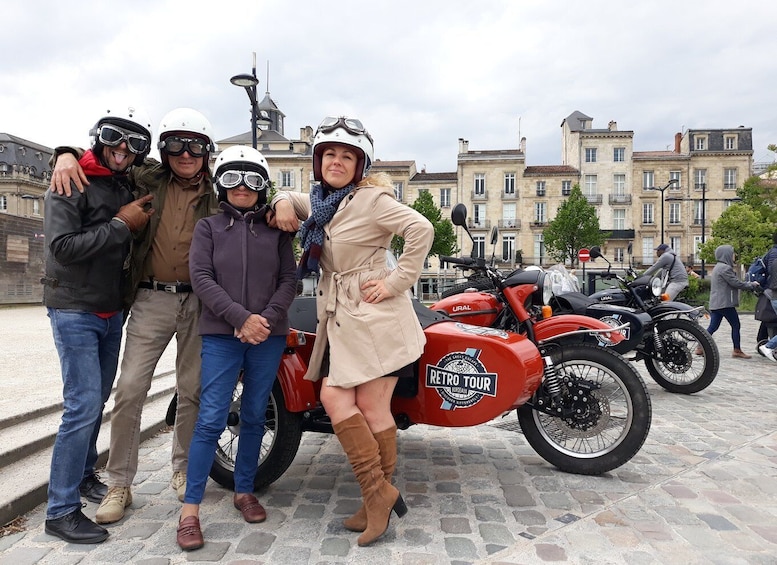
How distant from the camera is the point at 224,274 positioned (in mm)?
2814

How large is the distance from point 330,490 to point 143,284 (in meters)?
1.59

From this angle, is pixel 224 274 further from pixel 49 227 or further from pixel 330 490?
pixel 330 490

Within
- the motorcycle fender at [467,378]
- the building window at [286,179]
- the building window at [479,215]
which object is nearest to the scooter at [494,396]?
the motorcycle fender at [467,378]

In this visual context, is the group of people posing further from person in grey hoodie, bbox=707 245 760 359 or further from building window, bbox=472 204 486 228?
building window, bbox=472 204 486 228

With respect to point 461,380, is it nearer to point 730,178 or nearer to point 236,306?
point 236,306

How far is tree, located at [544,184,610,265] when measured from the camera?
4428 cm

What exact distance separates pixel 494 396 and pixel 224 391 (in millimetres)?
1400

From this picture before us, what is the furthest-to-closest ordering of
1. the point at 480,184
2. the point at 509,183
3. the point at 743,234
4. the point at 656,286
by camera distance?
the point at 480,184, the point at 509,183, the point at 743,234, the point at 656,286

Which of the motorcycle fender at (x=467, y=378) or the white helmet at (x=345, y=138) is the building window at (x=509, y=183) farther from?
the white helmet at (x=345, y=138)

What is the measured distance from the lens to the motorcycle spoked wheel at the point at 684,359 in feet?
20.7

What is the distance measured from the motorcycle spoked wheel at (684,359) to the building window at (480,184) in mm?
46284

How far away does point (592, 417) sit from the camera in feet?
11.6

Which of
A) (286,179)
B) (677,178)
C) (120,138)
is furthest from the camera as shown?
(286,179)

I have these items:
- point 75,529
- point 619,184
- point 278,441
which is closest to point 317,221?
point 278,441
